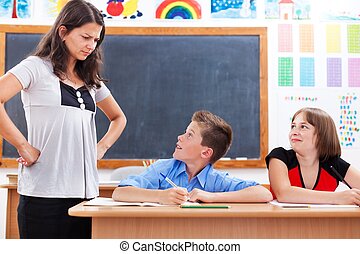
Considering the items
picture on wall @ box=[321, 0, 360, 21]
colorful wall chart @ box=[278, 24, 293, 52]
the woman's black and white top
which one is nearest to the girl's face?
the woman's black and white top

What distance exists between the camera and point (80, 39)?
1.85 m

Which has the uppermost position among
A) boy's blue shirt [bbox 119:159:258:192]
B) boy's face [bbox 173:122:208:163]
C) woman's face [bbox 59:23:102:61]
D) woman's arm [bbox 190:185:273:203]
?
woman's face [bbox 59:23:102:61]

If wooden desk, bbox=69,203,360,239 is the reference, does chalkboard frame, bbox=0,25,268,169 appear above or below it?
above

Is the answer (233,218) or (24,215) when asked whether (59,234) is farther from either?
(233,218)

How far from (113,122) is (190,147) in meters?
0.47

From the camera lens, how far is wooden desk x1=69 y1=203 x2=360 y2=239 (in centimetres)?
137

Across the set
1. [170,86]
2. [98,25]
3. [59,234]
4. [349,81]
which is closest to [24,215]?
[59,234]

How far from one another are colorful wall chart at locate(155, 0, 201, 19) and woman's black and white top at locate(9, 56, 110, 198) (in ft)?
8.13

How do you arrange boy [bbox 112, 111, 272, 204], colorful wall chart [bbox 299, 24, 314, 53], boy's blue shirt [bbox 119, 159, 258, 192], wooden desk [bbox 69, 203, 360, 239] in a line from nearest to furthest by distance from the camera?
wooden desk [bbox 69, 203, 360, 239] < boy [bbox 112, 111, 272, 204] < boy's blue shirt [bbox 119, 159, 258, 192] < colorful wall chart [bbox 299, 24, 314, 53]

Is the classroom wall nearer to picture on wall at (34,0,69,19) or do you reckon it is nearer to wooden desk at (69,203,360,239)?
picture on wall at (34,0,69,19)

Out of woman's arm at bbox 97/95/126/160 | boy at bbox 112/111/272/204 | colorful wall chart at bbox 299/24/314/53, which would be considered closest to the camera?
boy at bbox 112/111/272/204

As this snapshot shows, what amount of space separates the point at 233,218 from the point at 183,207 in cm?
15

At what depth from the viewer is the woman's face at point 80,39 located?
185 centimetres

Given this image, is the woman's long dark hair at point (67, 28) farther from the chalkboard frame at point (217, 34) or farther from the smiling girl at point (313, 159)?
the chalkboard frame at point (217, 34)
